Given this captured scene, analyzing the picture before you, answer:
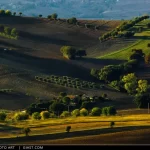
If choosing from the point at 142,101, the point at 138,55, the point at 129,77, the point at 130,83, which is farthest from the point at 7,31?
the point at 142,101

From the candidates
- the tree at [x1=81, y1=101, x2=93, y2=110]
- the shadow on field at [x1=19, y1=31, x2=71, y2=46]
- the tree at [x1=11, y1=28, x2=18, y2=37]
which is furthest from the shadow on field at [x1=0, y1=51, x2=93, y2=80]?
the tree at [x1=81, y1=101, x2=93, y2=110]

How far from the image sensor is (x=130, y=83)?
364 ft

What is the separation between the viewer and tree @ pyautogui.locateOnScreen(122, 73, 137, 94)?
111 metres

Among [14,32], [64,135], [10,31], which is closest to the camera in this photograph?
[64,135]

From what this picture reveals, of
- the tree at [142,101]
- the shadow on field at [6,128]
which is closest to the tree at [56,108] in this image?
the tree at [142,101]

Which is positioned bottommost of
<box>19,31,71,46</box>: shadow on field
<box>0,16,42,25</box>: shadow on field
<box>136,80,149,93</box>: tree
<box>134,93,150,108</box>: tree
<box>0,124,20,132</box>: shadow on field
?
<box>0,124,20,132</box>: shadow on field

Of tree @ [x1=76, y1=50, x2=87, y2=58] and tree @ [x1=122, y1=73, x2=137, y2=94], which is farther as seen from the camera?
tree @ [x1=76, y1=50, x2=87, y2=58]

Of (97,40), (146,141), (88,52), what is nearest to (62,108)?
(146,141)

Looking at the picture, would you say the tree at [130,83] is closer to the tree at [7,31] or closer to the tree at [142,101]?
the tree at [142,101]

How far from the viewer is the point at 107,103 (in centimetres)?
9969

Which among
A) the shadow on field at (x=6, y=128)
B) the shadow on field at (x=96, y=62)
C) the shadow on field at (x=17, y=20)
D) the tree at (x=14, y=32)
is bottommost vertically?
the shadow on field at (x=6, y=128)

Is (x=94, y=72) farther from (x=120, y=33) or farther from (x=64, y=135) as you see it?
(x=64, y=135)

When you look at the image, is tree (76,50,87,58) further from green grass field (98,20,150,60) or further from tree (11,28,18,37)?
tree (11,28,18,37)

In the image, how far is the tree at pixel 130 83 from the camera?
363ft
